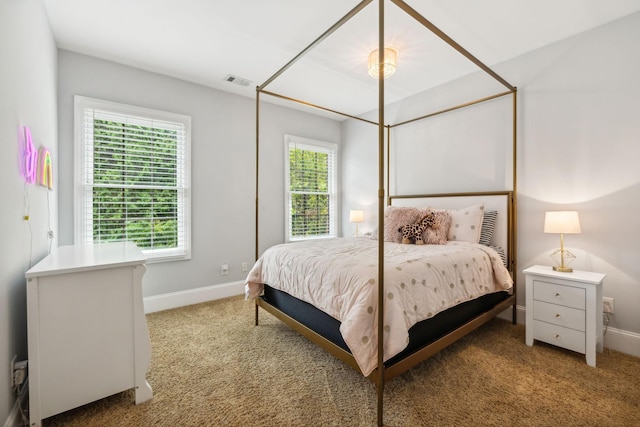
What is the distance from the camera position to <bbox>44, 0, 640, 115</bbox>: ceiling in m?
2.09

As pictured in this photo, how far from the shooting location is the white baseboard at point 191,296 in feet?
9.91

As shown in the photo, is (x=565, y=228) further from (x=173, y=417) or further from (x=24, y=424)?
(x=24, y=424)

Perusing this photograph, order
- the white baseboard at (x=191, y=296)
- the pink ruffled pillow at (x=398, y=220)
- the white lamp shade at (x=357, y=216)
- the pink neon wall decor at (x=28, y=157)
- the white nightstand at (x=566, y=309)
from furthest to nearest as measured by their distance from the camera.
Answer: the white lamp shade at (x=357, y=216) → the white baseboard at (x=191, y=296) → the pink ruffled pillow at (x=398, y=220) → the white nightstand at (x=566, y=309) → the pink neon wall decor at (x=28, y=157)

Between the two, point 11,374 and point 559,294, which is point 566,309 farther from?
point 11,374

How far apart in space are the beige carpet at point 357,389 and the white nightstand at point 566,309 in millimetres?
122

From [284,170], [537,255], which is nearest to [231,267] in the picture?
[284,170]

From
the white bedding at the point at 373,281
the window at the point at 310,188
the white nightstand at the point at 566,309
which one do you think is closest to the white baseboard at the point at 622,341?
the white nightstand at the point at 566,309

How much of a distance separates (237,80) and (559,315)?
372 centimetres

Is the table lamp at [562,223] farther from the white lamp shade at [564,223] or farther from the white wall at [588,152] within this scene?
the white wall at [588,152]

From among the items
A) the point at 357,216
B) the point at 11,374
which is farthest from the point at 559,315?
the point at 11,374

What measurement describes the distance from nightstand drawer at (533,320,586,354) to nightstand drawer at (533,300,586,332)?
34mm

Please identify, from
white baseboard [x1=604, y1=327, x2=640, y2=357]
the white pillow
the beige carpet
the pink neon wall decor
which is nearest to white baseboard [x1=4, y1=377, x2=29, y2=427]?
the beige carpet

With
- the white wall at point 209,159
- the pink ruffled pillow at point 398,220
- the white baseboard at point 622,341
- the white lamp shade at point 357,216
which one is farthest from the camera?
the white lamp shade at point 357,216

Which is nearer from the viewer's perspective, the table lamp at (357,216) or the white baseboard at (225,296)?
the white baseboard at (225,296)
